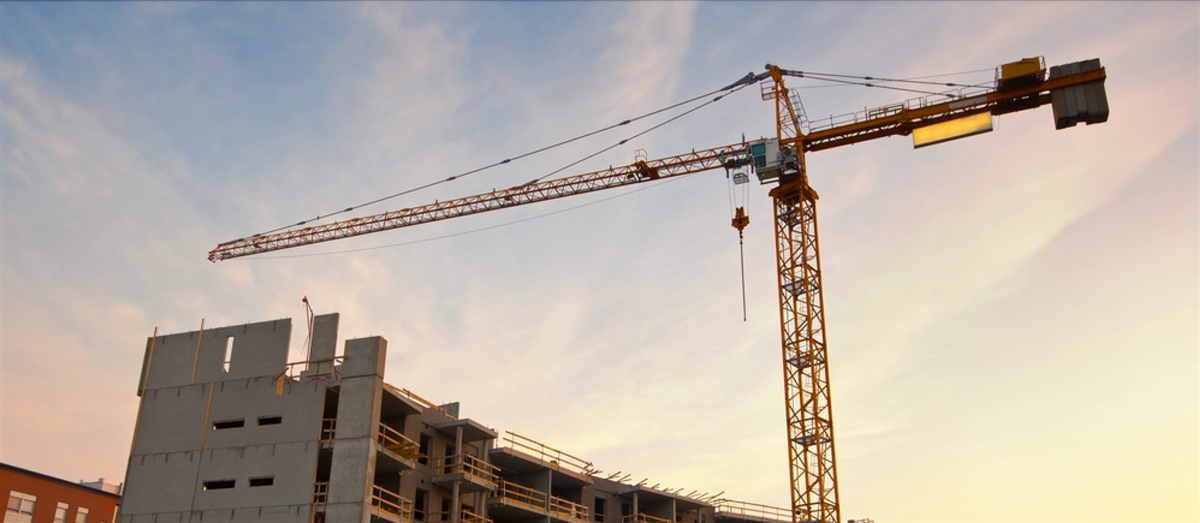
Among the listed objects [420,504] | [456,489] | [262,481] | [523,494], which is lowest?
[420,504]

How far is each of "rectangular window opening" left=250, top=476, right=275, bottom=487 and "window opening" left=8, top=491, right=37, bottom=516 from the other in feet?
80.5

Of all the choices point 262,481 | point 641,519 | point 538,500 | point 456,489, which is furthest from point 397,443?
point 641,519

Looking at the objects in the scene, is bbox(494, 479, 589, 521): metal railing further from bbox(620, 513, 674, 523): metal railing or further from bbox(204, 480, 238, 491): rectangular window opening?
bbox(204, 480, 238, 491): rectangular window opening

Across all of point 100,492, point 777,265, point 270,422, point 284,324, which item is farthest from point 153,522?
point 777,265

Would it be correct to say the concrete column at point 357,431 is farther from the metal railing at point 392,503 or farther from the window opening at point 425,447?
the window opening at point 425,447

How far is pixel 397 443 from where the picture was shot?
56.2m

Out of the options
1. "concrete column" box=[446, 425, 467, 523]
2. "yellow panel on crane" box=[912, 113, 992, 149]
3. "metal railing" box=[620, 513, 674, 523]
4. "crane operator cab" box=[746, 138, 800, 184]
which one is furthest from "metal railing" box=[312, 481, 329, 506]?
"yellow panel on crane" box=[912, 113, 992, 149]

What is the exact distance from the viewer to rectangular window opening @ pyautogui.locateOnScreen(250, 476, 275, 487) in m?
54.5

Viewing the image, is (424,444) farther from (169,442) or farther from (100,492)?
(100,492)

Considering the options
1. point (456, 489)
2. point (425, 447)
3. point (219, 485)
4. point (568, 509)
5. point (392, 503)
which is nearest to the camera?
point (392, 503)

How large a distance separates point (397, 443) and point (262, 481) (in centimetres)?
718

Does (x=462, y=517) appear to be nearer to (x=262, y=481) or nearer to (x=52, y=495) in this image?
(x=262, y=481)

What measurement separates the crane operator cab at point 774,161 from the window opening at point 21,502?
56.2 m

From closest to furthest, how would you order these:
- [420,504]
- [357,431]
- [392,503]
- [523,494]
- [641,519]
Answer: [357,431] → [392,503] → [420,504] → [523,494] → [641,519]
